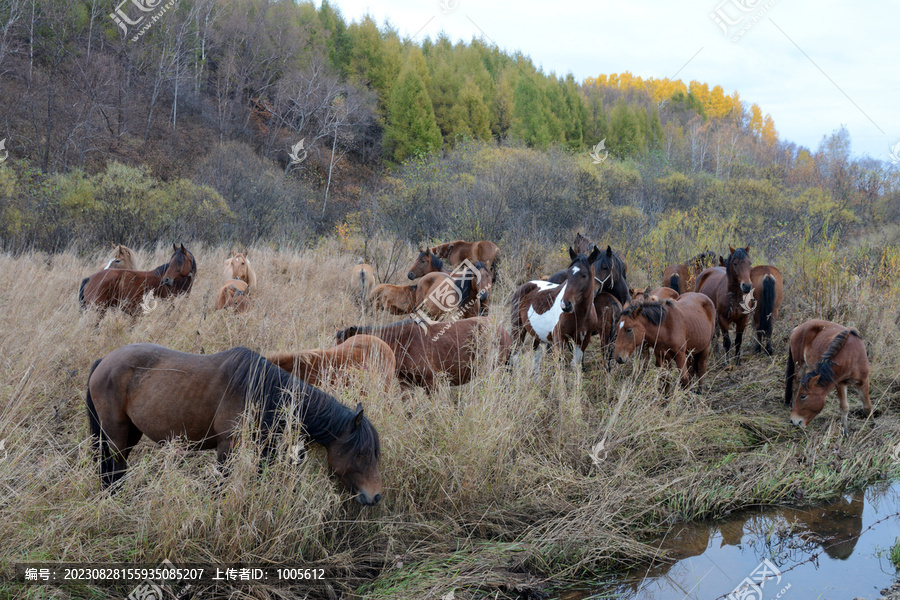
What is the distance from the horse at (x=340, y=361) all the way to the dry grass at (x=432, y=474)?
252 millimetres

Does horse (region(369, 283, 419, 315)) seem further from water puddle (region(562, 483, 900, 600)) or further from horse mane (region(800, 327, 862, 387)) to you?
water puddle (region(562, 483, 900, 600))

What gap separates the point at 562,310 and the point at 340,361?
2857 mm

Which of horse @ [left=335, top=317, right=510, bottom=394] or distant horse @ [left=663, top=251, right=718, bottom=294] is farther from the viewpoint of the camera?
distant horse @ [left=663, top=251, right=718, bottom=294]

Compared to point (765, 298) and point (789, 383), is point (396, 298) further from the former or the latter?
point (789, 383)

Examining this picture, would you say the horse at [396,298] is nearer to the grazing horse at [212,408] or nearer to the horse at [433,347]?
the horse at [433,347]

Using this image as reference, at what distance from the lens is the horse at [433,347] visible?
5812mm

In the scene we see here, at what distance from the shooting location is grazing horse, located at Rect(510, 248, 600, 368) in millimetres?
6273

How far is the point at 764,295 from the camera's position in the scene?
823 cm

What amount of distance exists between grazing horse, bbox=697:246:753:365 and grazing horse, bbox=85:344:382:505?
250 inches

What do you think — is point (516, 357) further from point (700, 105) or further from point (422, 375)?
point (700, 105)

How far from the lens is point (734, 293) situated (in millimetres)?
8172

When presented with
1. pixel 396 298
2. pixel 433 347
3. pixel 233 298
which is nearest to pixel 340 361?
pixel 433 347

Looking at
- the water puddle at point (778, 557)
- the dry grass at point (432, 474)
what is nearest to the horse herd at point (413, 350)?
the dry grass at point (432, 474)

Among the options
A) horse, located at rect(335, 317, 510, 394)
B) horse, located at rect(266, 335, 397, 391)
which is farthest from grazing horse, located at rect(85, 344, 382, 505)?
horse, located at rect(335, 317, 510, 394)
